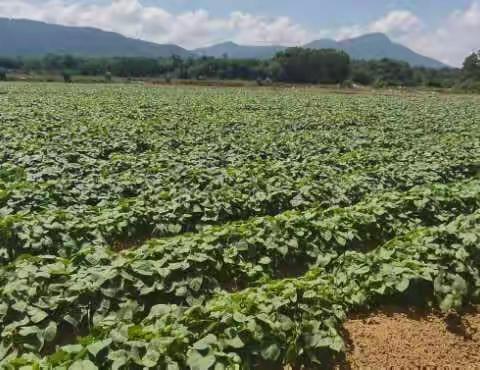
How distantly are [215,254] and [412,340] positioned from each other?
2603 millimetres

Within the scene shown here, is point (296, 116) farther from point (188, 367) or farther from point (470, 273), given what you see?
point (188, 367)

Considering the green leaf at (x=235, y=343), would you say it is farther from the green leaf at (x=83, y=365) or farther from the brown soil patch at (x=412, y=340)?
the brown soil patch at (x=412, y=340)

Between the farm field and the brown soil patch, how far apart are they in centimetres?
21

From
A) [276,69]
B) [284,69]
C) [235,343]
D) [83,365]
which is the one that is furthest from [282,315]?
[284,69]

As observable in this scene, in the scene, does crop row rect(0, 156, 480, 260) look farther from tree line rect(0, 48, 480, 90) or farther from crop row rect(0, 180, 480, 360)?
tree line rect(0, 48, 480, 90)

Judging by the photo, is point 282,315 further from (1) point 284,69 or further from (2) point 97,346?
(1) point 284,69

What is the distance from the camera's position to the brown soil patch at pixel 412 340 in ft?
16.7

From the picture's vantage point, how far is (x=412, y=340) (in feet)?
17.8

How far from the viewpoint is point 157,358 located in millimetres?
3965

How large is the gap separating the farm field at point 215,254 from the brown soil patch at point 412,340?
Result: 205mm

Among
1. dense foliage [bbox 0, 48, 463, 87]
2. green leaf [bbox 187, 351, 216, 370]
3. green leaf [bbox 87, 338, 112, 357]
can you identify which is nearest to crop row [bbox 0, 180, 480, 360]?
green leaf [bbox 87, 338, 112, 357]

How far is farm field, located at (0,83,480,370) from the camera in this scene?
14.8ft

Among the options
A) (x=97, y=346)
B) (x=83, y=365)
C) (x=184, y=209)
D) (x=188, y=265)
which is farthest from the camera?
(x=184, y=209)

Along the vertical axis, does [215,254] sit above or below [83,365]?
below
